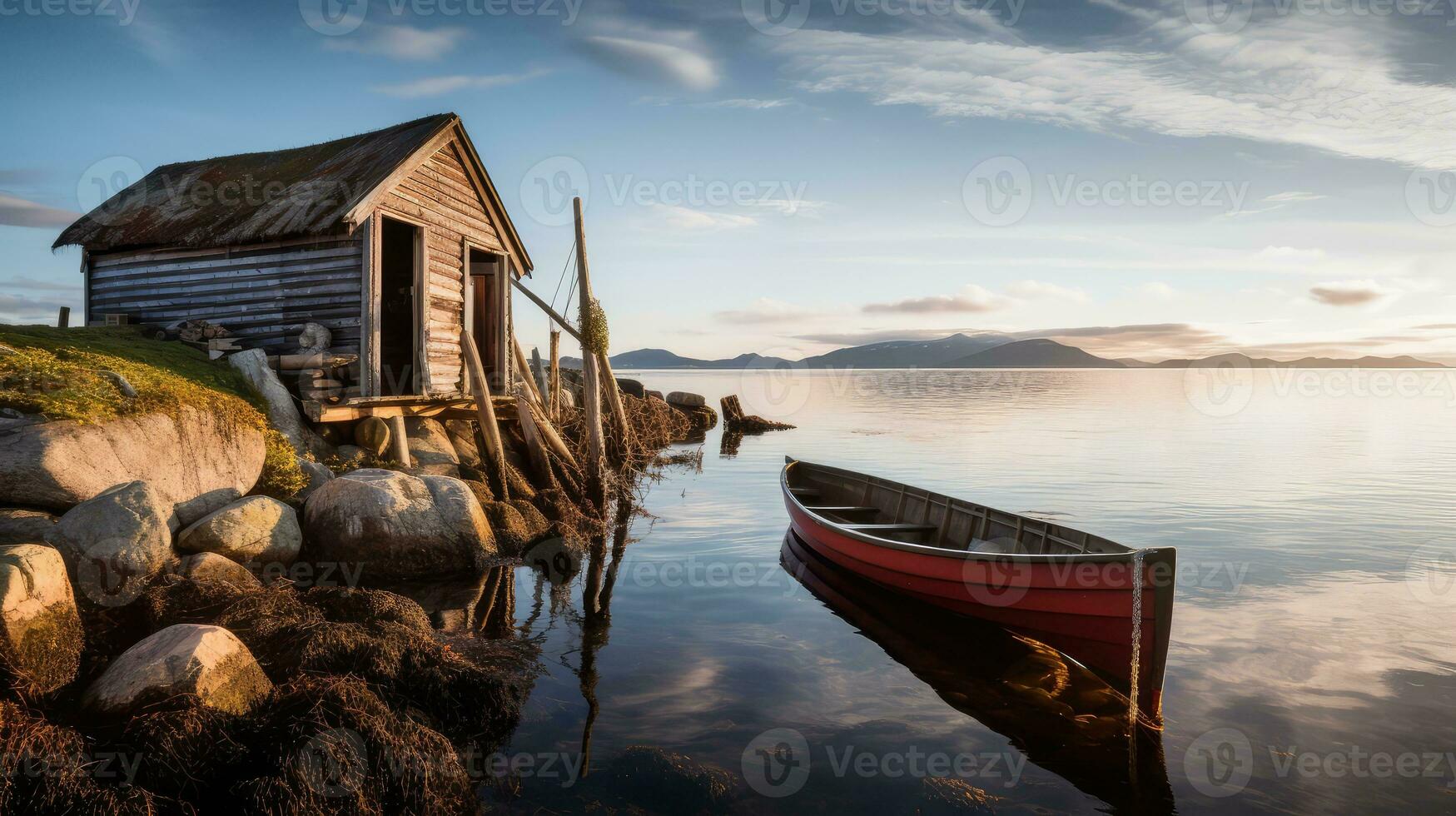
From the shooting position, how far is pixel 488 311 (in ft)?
60.3

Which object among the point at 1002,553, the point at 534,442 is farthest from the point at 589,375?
the point at 1002,553

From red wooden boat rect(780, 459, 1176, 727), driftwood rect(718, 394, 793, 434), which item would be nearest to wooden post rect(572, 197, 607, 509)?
red wooden boat rect(780, 459, 1176, 727)

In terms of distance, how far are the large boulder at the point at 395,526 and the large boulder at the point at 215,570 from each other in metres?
1.66

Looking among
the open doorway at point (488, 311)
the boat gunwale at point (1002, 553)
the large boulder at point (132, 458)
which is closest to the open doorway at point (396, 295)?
the open doorway at point (488, 311)

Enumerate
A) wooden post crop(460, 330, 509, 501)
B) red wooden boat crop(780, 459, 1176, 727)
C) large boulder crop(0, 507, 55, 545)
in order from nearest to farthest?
large boulder crop(0, 507, 55, 545), red wooden boat crop(780, 459, 1176, 727), wooden post crop(460, 330, 509, 501)

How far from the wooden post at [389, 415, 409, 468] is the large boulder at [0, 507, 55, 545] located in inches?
248

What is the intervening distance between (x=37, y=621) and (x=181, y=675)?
1350 millimetres

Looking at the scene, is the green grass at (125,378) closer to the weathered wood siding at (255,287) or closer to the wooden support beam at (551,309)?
the weathered wood siding at (255,287)

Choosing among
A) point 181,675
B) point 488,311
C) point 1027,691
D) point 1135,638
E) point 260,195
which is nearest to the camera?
point 181,675

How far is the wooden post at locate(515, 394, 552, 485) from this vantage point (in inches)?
607

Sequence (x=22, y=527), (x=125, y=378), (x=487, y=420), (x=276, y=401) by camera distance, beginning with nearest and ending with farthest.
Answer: (x=22, y=527), (x=125, y=378), (x=276, y=401), (x=487, y=420)

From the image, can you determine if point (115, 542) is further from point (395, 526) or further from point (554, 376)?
point (554, 376)

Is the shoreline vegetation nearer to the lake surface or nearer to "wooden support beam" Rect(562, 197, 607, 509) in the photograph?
the lake surface

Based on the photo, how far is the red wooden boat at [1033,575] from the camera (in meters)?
7.22
